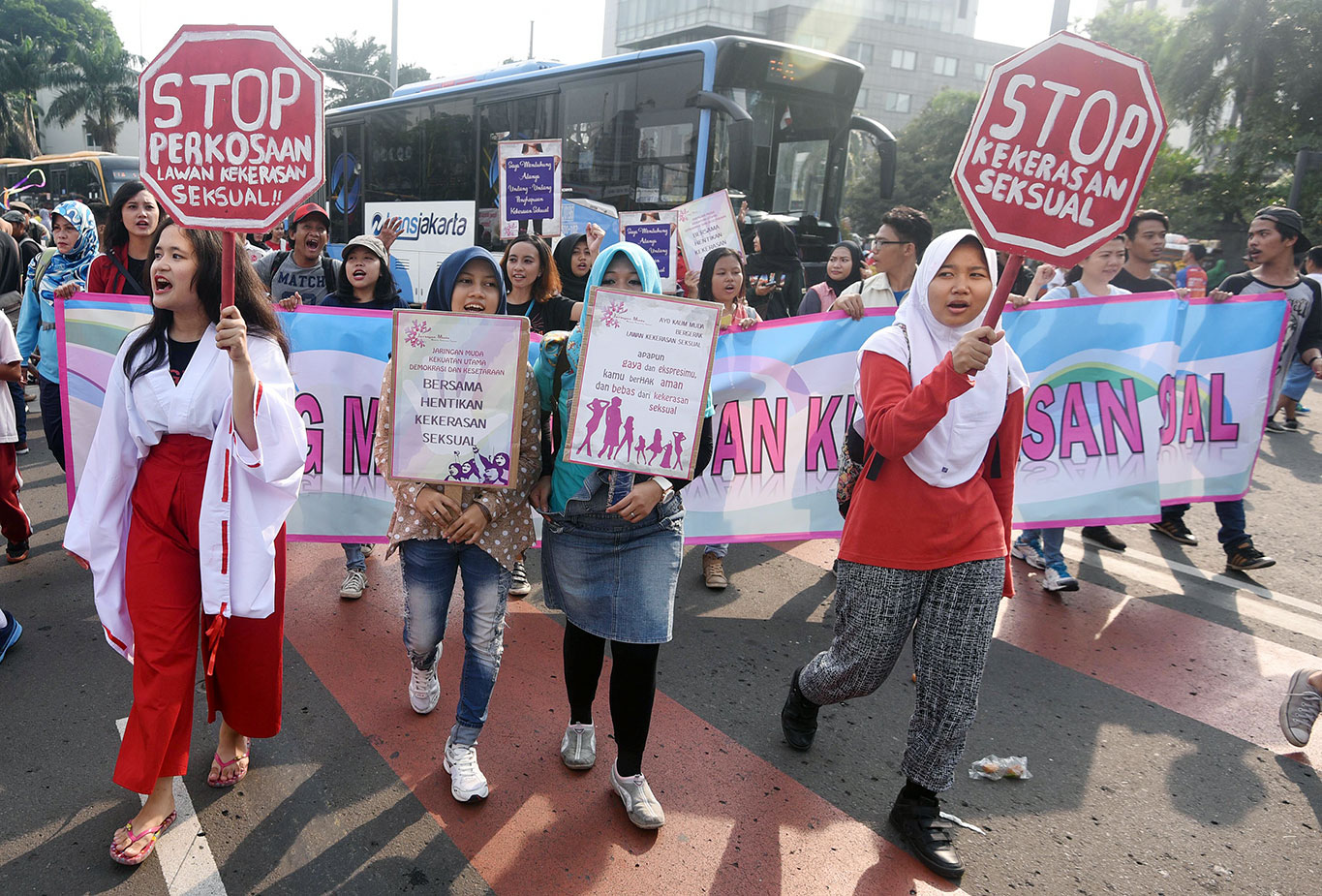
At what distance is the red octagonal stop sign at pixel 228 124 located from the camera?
246 cm

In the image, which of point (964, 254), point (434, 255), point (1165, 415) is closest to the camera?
point (964, 254)

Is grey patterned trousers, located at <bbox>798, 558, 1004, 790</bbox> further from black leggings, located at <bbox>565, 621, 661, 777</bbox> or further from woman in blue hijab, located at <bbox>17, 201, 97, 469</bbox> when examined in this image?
woman in blue hijab, located at <bbox>17, 201, 97, 469</bbox>

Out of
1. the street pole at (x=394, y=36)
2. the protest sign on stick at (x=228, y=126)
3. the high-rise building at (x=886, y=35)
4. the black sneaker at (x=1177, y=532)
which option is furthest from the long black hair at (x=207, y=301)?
the high-rise building at (x=886, y=35)

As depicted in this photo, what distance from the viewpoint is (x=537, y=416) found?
116 inches

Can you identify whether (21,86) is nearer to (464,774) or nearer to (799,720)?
(464,774)

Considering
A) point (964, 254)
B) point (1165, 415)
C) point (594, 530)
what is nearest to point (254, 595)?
point (594, 530)

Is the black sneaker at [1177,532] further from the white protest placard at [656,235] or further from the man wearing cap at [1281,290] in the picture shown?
the white protest placard at [656,235]

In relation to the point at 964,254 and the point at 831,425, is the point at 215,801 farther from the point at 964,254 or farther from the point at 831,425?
the point at 831,425

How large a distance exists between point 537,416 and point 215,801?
1.63 m

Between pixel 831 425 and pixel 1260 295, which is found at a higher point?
pixel 1260 295

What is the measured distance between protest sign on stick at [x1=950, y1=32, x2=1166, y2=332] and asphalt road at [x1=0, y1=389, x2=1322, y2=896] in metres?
1.79

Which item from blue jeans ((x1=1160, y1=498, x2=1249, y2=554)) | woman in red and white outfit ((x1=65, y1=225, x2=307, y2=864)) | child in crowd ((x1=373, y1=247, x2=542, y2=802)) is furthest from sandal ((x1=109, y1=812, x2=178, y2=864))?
blue jeans ((x1=1160, y1=498, x2=1249, y2=554))

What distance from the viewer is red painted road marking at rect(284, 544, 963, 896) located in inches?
109

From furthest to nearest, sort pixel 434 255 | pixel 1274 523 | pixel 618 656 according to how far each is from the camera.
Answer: pixel 434 255 → pixel 1274 523 → pixel 618 656
